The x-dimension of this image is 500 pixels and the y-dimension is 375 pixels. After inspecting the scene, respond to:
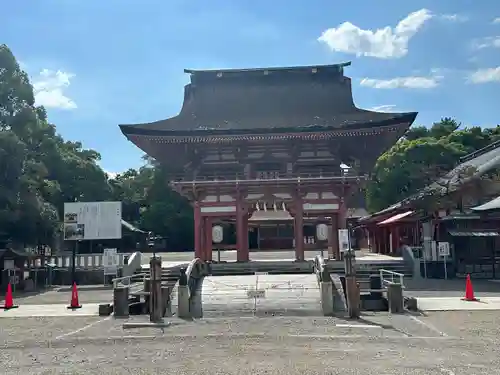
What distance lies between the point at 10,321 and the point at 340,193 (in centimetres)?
1490

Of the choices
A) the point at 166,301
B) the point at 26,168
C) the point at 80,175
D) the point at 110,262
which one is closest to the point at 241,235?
the point at 110,262

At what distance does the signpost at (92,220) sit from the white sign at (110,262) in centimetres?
78

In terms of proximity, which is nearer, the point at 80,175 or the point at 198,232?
the point at 198,232

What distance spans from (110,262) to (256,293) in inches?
416

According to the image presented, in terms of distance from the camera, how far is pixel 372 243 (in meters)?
48.3

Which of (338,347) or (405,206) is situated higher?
(405,206)

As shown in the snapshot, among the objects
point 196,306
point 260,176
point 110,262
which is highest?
point 260,176

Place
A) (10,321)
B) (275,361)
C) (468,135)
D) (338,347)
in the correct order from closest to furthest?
(275,361)
(338,347)
(10,321)
(468,135)

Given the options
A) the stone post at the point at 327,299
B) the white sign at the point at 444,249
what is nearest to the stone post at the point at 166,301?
the stone post at the point at 327,299

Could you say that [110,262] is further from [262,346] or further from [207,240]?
[262,346]

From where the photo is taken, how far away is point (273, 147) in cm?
2511

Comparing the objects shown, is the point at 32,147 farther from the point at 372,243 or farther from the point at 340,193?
the point at 372,243

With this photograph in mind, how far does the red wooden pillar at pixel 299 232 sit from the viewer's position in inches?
934

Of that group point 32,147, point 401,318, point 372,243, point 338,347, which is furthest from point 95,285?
point 372,243
